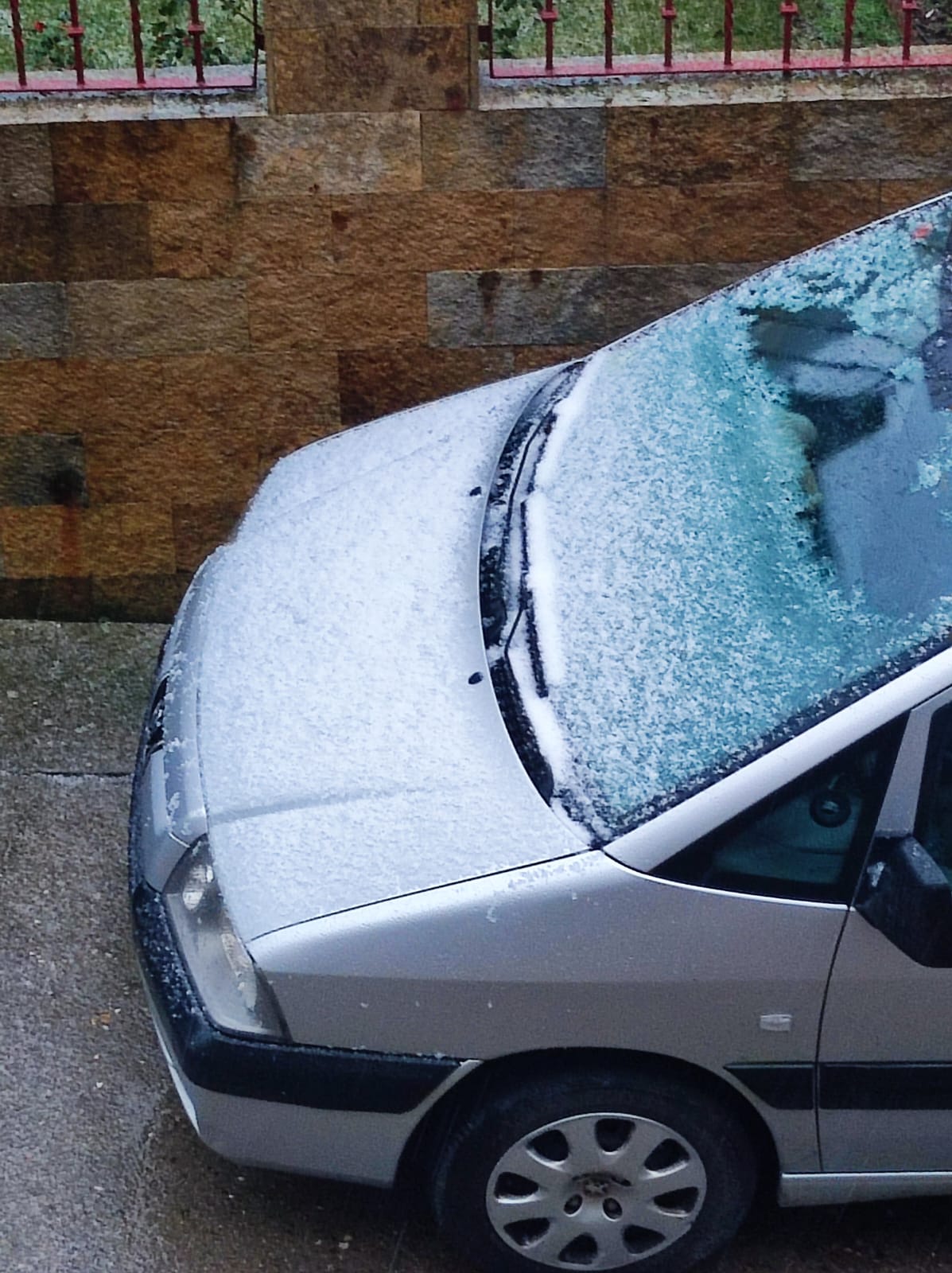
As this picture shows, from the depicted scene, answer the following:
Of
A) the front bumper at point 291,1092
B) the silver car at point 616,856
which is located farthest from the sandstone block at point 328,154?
the front bumper at point 291,1092

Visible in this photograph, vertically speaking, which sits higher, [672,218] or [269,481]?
[672,218]

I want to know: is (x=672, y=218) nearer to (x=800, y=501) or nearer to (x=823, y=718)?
(x=800, y=501)

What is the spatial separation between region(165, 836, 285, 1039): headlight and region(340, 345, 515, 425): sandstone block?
243cm

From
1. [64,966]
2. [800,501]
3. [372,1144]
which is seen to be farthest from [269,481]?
[372,1144]

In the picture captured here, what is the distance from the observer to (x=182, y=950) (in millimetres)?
3111

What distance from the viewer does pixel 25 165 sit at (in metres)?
4.93

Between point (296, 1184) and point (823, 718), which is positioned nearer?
point (823, 718)

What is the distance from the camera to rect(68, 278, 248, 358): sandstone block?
5098mm

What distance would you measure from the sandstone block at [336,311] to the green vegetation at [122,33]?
96cm

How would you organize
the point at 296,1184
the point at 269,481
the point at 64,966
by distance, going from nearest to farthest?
1. the point at 296,1184
2. the point at 64,966
3. the point at 269,481

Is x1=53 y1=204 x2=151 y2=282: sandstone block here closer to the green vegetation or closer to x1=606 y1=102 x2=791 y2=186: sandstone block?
the green vegetation

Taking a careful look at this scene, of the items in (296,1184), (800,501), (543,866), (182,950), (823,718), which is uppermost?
(800,501)

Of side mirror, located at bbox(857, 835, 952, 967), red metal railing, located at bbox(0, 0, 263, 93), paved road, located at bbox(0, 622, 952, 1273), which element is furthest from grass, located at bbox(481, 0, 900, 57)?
side mirror, located at bbox(857, 835, 952, 967)

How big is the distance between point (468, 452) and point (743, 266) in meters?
1.60
